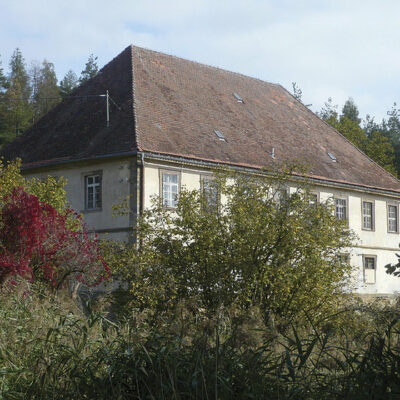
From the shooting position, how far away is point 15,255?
43.8ft

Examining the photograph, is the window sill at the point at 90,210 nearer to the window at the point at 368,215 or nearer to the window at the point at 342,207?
the window at the point at 342,207

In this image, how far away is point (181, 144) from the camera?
25.3 metres

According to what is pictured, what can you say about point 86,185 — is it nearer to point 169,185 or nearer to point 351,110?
point 169,185

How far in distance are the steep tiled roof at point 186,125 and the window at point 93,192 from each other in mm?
904

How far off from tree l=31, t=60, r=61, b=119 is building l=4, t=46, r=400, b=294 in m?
37.4

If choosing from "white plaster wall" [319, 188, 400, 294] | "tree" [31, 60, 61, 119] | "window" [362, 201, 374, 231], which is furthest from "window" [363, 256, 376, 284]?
"tree" [31, 60, 61, 119]

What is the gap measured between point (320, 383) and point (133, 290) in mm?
6583

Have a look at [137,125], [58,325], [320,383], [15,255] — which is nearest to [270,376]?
[320,383]

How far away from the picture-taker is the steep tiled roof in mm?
25281

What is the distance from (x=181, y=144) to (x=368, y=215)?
38.7 ft

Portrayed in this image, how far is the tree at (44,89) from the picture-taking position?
68625 mm

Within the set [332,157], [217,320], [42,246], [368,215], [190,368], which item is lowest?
[190,368]

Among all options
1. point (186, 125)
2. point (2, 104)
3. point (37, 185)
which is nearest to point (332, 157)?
point (186, 125)

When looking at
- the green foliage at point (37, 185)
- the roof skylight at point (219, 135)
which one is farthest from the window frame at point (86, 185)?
the roof skylight at point (219, 135)
